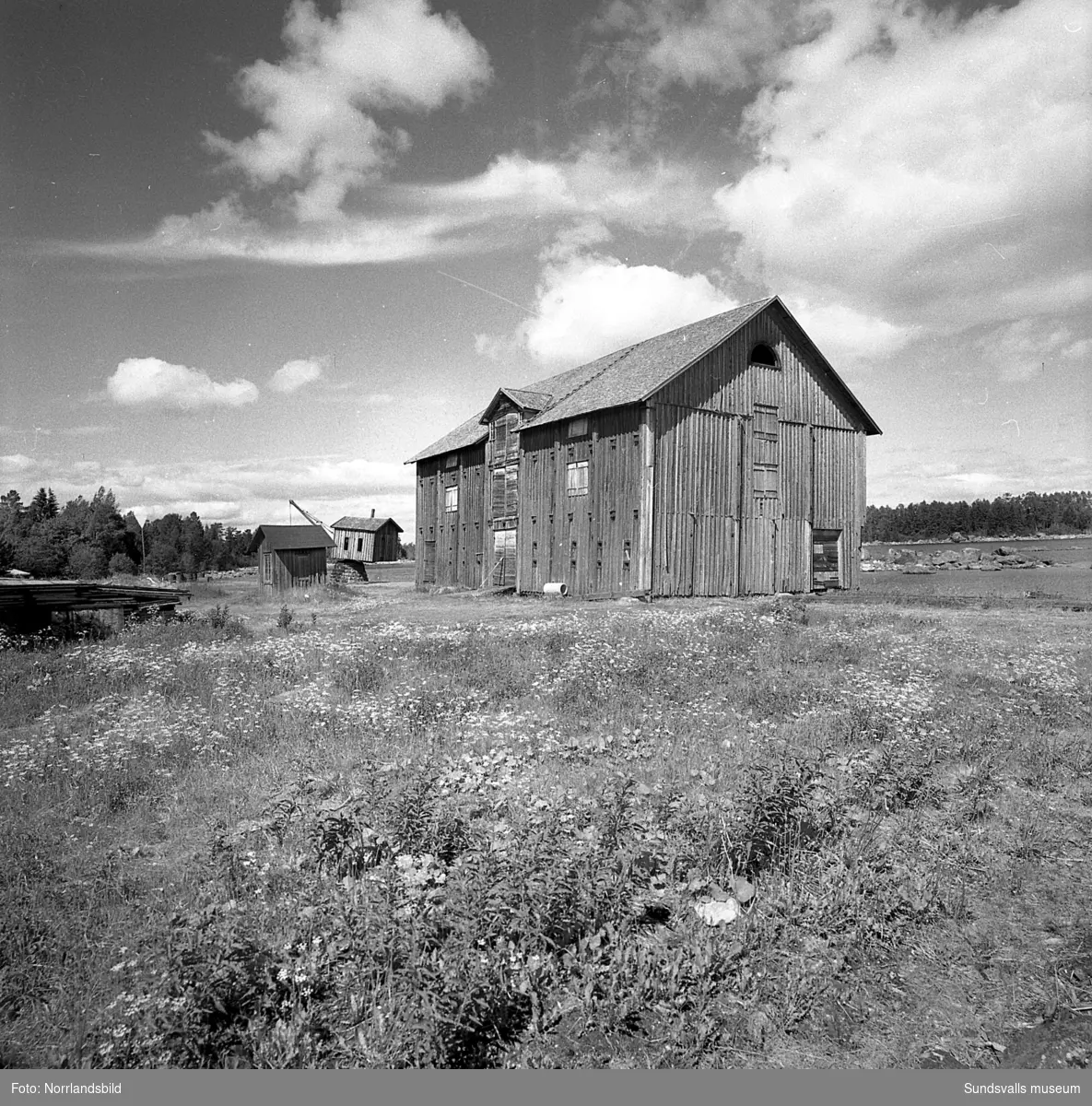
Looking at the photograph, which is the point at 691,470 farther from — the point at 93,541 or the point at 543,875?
the point at 93,541

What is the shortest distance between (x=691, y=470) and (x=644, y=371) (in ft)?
16.1

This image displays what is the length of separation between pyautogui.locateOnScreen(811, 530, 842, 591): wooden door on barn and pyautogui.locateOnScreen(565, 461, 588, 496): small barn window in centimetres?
1012

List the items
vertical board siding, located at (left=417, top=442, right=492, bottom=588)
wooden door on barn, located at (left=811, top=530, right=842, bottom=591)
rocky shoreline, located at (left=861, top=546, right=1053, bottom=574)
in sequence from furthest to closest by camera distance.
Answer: rocky shoreline, located at (left=861, top=546, right=1053, bottom=574) < vertical board siding, located at (left=417, top=442, right=492, bottom=588) < wooden door on barn, located at (left=811, top=530, right=842, bottom=591)

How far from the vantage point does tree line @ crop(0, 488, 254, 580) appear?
43.3 meters

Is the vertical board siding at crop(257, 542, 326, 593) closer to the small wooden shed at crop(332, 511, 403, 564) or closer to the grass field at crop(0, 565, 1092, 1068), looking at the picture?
the grass field at crop(0, 565, 1092, 1068)

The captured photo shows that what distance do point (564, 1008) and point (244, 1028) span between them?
185 cm

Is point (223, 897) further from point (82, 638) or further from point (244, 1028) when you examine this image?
point (82, 638)

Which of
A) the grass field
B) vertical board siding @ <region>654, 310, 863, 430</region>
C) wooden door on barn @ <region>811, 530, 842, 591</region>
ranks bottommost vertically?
the grass field

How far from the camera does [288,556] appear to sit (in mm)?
38844

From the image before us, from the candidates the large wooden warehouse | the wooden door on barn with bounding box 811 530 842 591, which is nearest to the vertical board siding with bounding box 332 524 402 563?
the large wooden warehouse

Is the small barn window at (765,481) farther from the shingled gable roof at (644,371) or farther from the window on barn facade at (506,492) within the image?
the window on barn facade at (506,492)

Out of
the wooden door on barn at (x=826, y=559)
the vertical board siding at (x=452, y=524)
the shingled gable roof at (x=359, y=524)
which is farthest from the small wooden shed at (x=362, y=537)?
the wooden door on barn at (x=826, y=559)

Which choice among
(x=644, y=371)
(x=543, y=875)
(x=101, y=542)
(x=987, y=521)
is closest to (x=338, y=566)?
(x=101, y=542)

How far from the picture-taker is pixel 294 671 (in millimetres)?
13328
